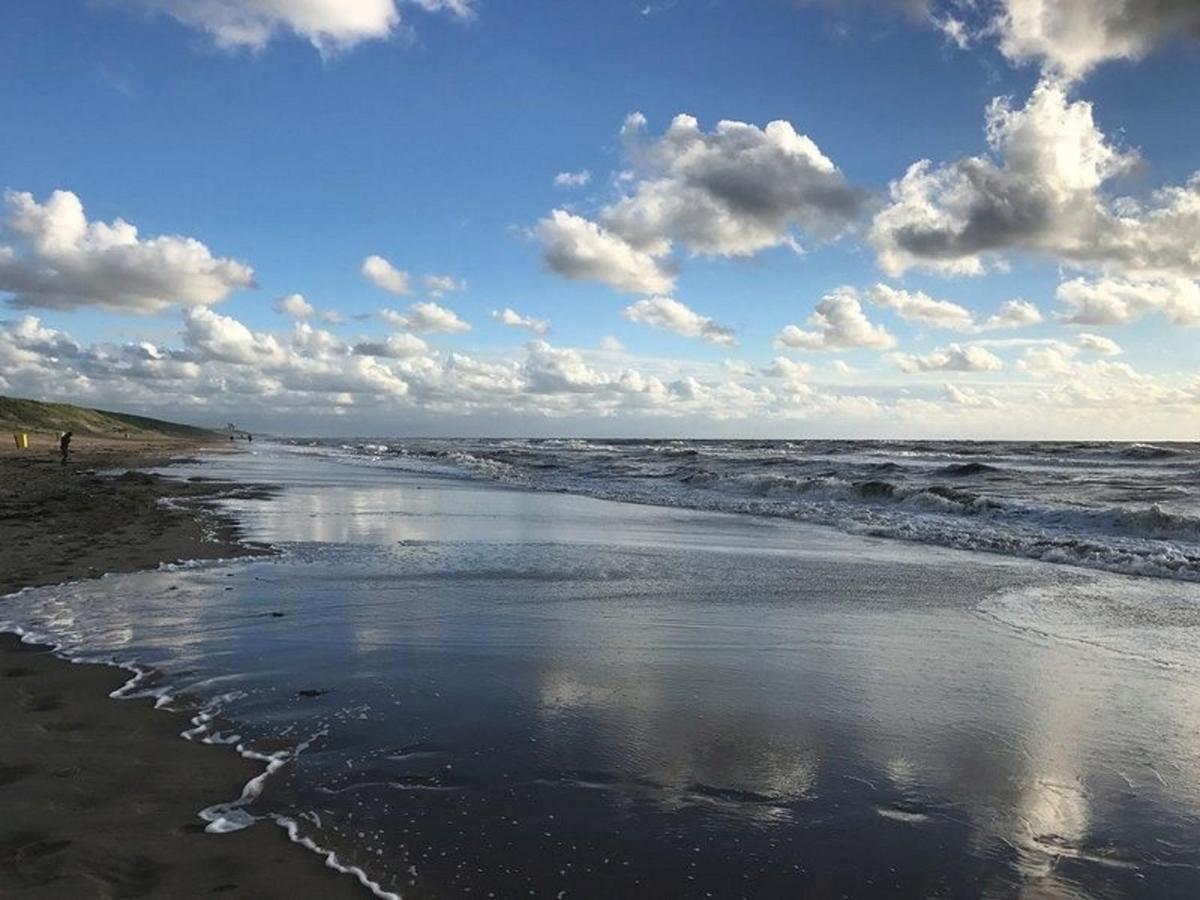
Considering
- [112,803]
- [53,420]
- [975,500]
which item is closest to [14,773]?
[112,803]

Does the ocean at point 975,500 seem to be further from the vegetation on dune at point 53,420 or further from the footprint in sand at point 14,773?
the vegetation on dune at point 53,420

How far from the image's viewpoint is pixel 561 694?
575 centimetres

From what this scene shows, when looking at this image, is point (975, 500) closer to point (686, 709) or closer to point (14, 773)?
point (686, 709)

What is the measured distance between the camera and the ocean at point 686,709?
3.62 meters

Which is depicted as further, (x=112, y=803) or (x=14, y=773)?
(x=14, y=773)

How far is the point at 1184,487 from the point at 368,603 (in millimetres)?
31318

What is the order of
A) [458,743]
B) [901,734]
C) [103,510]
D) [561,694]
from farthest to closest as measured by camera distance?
1. [103,510]
2. [561,694]
3. [901,734]
4. [458,743]

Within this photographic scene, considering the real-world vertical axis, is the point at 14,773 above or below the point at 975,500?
below

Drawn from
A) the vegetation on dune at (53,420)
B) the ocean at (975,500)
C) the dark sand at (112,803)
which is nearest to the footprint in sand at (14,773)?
the dark sand at (112,803)

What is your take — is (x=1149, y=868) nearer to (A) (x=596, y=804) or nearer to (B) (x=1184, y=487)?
(A) (x=596, y=804)

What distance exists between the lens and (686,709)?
5527mm

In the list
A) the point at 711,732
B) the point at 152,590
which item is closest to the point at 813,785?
the point at 711,732

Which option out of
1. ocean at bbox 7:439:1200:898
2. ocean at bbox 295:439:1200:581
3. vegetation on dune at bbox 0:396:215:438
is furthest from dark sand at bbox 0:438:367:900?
vegetation on dune at bbox 0:396:215:438

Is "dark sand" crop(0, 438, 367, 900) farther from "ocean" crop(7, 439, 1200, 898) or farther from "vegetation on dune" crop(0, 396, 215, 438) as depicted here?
"vegetation on dune" crop(0, 396, 215, 438)
